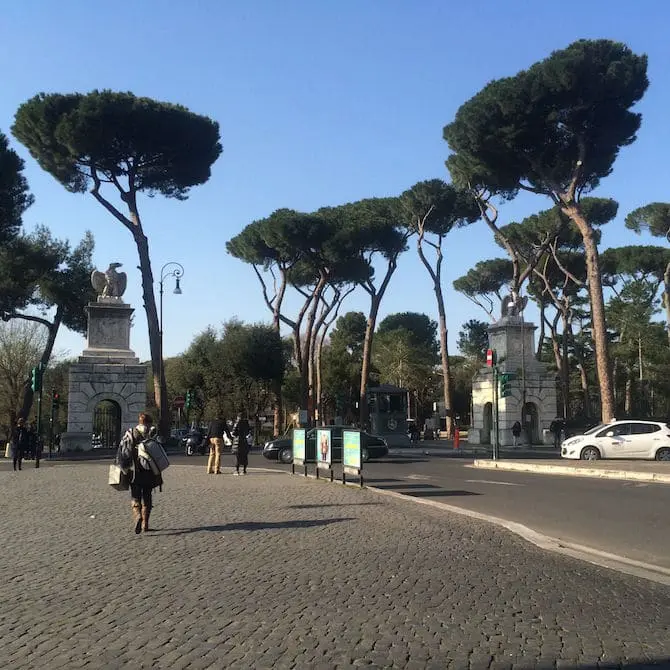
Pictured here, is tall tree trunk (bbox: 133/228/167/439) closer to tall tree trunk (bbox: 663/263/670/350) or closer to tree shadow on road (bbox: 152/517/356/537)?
tree shadow on road (bbox: 152/517/356/537)

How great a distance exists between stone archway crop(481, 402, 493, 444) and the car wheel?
14.6 meters

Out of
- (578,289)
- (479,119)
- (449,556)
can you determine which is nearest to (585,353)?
(578,289)

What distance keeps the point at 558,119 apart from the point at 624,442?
14239 mm

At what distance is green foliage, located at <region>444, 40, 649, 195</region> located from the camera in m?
29.2

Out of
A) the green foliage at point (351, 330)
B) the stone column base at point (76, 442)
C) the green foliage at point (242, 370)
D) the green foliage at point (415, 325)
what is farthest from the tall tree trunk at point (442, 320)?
the green foliage at point (415, 325)

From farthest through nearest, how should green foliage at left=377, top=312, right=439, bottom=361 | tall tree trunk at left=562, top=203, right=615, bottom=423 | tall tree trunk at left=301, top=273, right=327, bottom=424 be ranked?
green foliage at left=377, top=312, right=439, bottom=361 → tall tree trunk at left=301, top=273, right=327, bottom=424 → tall tree trunk at left=562, top=203, right=615, bottom=423

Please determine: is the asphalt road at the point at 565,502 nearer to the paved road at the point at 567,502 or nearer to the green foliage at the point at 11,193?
the paved road at the point at 567,502

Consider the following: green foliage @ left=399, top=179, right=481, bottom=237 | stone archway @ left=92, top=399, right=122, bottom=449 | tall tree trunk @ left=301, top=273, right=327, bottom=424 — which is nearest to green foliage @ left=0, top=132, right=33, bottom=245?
stone archway @ left=92, top=399, right=122, bottom=449

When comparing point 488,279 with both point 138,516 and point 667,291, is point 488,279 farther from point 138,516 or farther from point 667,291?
point 138,516

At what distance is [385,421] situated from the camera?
125ft

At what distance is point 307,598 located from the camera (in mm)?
5801

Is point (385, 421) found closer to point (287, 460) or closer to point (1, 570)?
point (287, 460)

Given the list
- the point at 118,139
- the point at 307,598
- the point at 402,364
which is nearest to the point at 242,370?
the point at 118,139

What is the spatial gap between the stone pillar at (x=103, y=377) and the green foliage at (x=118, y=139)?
6.39 metres
